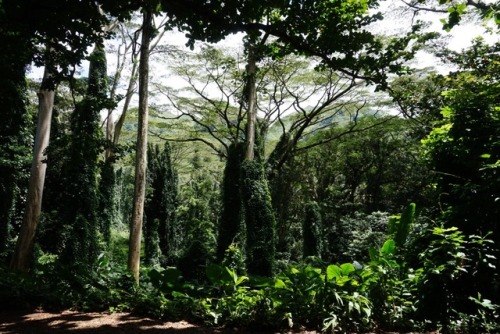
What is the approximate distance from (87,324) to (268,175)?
12645 mm

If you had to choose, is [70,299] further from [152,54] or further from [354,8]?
[152,54]

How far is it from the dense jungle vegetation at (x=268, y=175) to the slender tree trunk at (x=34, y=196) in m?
0.05

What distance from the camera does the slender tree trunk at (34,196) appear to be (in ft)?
28.8

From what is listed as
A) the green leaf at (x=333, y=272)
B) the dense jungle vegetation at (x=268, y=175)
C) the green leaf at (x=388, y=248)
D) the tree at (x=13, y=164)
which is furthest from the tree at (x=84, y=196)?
the green leaf at (x=388, y=248)

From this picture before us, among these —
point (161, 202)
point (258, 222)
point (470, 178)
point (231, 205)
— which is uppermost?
point (161, 202)

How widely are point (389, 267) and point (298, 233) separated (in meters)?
18.0

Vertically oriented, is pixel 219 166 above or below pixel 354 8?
above

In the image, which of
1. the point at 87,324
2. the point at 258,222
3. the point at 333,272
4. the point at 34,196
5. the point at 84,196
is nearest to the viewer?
the point at 87,324

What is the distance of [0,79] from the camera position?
3.74 metres

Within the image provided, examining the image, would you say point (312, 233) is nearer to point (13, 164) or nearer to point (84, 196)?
point (84, 196)

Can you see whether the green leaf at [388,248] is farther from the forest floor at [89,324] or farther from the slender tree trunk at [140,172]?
the slender tree trunk at [140,172]

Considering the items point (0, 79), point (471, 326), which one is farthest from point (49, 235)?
point (471, 326)

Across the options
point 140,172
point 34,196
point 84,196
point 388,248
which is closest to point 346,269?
point 388,248

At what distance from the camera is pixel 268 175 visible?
52.7ft
